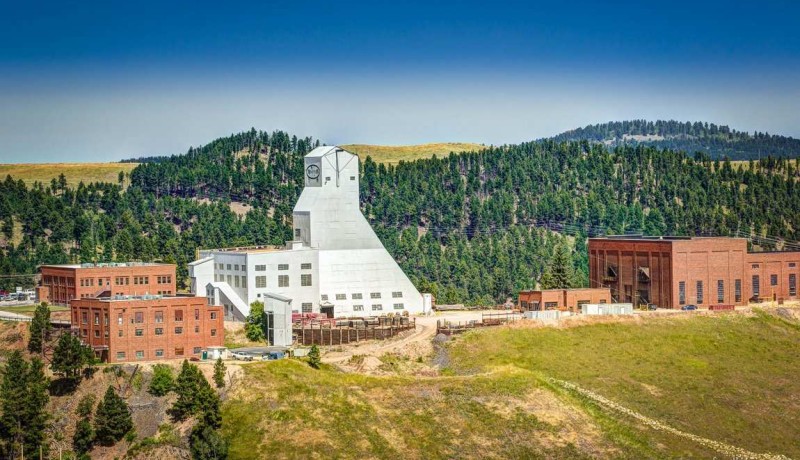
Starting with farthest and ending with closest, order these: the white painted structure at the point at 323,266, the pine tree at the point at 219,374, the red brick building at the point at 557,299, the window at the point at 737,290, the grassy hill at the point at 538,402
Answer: the window at the point at 737,290 < the white painted structure at the point at 323,266 < the red brick building at the point at 557,299 < the pine tree at the point at 219,374 < the grassy hill at the point at 538,402

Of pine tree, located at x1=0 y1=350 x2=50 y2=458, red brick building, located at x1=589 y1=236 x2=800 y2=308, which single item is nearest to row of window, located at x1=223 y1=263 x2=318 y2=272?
red brick building, located at x1=589 y1=236 x2=800 y2=308

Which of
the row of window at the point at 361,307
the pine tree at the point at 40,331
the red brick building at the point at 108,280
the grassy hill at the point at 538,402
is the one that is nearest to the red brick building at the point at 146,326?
the pine tree at the point at 40,331

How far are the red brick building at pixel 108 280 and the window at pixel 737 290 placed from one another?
54.4 meters

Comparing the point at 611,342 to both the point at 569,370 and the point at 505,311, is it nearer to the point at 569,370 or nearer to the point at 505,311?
the point at 569,370

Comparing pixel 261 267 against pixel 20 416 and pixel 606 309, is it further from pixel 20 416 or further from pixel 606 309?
pixel 20 416

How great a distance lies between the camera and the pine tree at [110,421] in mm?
73562

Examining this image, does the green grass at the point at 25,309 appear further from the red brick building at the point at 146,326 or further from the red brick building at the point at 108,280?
the red brick building at the point at 146,326

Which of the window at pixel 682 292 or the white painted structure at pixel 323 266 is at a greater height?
the white painted structure at pixel 323 266

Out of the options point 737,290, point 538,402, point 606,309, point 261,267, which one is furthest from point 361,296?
point 737,290

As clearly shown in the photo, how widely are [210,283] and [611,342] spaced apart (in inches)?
1507

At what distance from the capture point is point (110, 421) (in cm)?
7356

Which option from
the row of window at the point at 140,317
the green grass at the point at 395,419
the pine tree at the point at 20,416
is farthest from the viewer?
the row of window at the point at 140,317

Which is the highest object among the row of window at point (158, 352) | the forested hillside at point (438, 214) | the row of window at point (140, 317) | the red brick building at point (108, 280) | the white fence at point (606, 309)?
the forested hillside at point (438, 214)

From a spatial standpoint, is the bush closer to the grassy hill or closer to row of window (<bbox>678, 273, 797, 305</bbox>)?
the grassy hill
